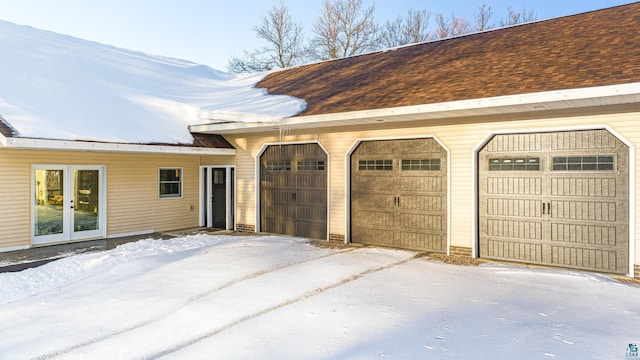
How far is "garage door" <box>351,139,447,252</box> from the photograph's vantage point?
7941mm

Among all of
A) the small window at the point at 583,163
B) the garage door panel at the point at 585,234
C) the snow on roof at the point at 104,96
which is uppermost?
the snow on roof at the point at 104,96

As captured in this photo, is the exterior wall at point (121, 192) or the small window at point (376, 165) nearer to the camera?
the exterior wall at point (121, 192)

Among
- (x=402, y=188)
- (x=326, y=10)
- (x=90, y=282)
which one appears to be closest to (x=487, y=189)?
(x=402, y=188)

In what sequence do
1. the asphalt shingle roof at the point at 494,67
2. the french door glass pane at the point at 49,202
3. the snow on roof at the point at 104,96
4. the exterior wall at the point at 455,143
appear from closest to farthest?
1. the exterior wall at the point at 455,143
2. the asphalt shingle roof at the point at 494,67
3. the snow on roof at the point at 104,96
4. the french door glass pane at the point at 49,202

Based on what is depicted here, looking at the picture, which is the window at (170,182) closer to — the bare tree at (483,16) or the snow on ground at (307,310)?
the snow on ground at (307,310)

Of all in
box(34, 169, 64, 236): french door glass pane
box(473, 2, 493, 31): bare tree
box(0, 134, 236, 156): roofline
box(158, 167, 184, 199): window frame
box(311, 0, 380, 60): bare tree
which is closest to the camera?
box(0, 134, 236, 156): roofline

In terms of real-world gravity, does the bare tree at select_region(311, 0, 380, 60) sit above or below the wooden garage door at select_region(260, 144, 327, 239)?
above

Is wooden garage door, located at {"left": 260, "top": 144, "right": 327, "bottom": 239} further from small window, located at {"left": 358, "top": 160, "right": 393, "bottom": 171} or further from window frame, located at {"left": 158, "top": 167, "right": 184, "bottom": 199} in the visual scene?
window frame, located at {"left": 158, "top": 167, "right": 184, "bottom": 199}

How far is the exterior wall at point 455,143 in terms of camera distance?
624 cm

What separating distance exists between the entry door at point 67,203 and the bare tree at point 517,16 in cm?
2154

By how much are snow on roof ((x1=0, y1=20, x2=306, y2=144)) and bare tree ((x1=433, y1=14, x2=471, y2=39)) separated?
14.3 metres

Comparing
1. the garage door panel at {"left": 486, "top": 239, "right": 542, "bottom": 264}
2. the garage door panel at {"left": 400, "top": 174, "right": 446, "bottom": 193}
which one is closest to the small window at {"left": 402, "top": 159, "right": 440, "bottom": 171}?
the garage door panel at {"left": 400, "top": 174, "right": 446, "bottom": 193}

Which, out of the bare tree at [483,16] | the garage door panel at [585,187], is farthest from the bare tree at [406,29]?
the garage door panel at [585,187]

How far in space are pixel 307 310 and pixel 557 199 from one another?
457 centimetres
